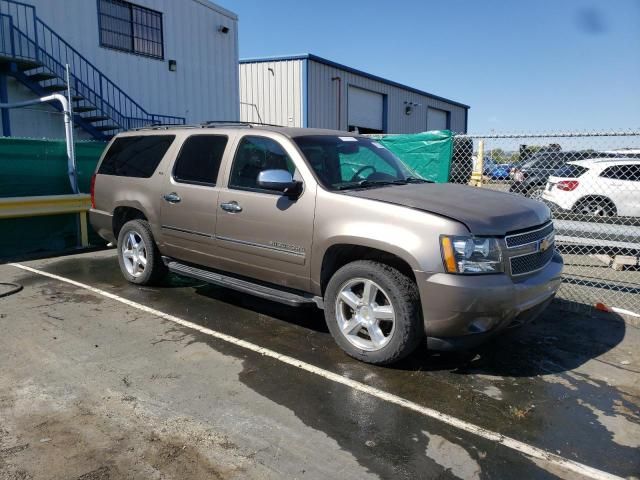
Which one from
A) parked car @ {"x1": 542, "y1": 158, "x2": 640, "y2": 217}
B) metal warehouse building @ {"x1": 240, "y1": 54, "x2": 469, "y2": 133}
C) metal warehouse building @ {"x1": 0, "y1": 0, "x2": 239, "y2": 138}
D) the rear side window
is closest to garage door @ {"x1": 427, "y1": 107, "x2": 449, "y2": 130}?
metal warehouse building @ {"x1": 240, "y1": 54, "x2": 469, "y2": 133}

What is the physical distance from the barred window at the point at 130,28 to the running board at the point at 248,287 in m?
11.5

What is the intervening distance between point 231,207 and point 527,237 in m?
2.59

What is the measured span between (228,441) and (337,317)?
1.51m

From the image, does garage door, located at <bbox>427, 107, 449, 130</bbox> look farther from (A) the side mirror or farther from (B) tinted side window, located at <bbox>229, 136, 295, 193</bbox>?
(A) the side mirror

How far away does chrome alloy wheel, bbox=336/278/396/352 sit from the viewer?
4.05 m

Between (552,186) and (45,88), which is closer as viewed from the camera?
(552,186)

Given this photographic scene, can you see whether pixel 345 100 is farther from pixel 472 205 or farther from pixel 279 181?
pixel 472 205

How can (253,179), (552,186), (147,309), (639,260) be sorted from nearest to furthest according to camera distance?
(253,179) < (147,309) < (639,260) < (552,186)

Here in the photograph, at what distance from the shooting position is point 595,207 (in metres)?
10.2

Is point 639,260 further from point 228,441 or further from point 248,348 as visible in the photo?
point 228,441

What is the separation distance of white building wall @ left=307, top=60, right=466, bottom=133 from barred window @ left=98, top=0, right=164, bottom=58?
26.4 feet

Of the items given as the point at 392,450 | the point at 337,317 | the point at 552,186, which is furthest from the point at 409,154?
the point at 392,450

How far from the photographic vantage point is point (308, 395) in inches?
144

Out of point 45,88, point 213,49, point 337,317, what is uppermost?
point 213,49
